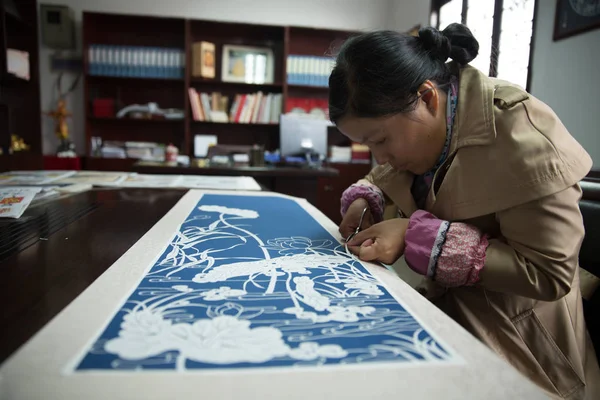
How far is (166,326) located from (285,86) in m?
3.69

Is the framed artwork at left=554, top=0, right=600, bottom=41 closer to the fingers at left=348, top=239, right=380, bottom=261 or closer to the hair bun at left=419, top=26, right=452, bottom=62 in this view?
the hair bun at left=419, top=26, right=452, bottom=62

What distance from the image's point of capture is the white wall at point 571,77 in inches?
81.6

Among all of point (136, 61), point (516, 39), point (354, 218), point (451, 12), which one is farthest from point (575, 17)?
point (136, 61)

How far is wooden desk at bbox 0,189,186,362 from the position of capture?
41cm

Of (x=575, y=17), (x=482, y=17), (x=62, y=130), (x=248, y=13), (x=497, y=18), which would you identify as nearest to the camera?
(x=575, y=17)

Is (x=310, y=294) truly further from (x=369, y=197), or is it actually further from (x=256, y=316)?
(x=369, y=197)

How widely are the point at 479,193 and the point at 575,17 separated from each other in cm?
213

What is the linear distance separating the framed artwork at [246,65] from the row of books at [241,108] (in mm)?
184

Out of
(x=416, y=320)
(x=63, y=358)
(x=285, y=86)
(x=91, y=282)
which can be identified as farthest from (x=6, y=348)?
(x=285, y=86)

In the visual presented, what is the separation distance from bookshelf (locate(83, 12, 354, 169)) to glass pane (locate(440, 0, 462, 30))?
93cm

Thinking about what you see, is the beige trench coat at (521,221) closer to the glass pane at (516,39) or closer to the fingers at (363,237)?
the fingers at (363,237)

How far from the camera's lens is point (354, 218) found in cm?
95

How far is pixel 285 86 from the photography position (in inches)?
152

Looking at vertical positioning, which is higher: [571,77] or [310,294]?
[571,77]
